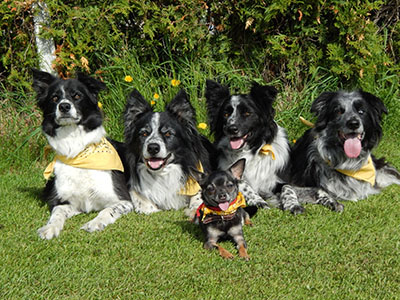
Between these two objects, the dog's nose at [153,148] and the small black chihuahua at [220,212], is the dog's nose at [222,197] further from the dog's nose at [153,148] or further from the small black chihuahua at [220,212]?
the dog's nose at [153,148]

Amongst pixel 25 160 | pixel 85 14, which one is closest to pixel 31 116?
pixel 25 160

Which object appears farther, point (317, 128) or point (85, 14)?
point (85, 14)

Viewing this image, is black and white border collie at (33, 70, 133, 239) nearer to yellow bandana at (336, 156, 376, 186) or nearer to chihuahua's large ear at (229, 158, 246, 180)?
chihuahua's large ear at (229, 158, 246, 180)

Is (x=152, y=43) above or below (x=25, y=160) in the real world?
above

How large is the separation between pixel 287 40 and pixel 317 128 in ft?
9.16

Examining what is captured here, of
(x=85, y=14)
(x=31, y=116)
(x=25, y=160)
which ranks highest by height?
(x=85, y=14)

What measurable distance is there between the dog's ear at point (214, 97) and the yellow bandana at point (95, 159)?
127 cm

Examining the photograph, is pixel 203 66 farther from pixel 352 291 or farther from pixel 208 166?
pixel 352 291

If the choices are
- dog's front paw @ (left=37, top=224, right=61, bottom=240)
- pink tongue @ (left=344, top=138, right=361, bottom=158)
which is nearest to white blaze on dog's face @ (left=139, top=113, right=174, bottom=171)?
dog's front paw @ (left=37, top=224, right=61, bottom=240)

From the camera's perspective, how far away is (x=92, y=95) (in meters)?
5.14

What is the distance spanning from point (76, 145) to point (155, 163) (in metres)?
0.88

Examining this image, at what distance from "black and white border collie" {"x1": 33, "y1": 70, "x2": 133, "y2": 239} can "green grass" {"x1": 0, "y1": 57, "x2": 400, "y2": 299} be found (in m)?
0.18

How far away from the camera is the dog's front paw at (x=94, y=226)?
461 cm

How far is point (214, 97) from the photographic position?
5.61 meters
